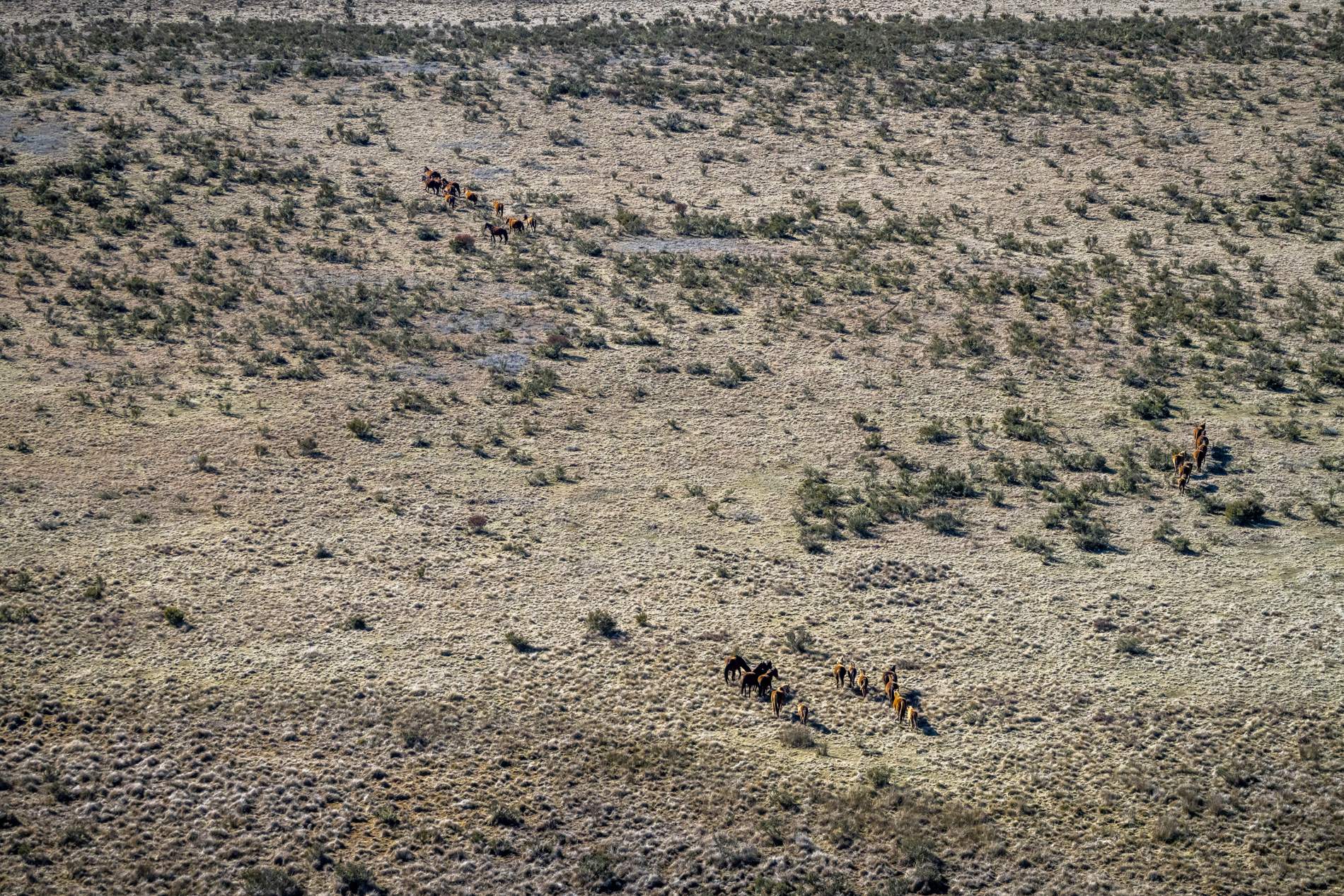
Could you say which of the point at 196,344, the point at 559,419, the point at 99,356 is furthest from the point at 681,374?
the point at 99,356

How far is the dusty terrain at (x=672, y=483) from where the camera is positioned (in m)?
21.0

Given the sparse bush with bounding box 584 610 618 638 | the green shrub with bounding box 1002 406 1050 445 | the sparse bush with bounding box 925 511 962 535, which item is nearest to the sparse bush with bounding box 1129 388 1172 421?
the green shrub with bounding box 1002 406 1050 445

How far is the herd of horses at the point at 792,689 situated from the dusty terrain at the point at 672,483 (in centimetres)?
33

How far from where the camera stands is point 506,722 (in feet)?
75.8

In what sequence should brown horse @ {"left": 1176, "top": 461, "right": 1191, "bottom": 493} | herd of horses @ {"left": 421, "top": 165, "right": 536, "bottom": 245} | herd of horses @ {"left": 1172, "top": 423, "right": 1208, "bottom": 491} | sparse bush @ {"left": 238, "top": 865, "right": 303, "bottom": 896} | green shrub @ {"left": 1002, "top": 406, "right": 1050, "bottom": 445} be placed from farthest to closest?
herd of horses @ {"left": 421, "top": 165, "right": 536, "bottom": 245}
green shrub @ {"left": 1002, "top": 406, "right": 1050, "bottom": 445}
herd of horses @ {"left": 1172, "top": 423, "right": 1208, "bottom": 491}
brown horse @ {"left": 1176, "top": 461, "right": 1191, "bottom": 493}
sparse bush @ {"left": 238, "top": 865, "right": 303, "bottom": 896}

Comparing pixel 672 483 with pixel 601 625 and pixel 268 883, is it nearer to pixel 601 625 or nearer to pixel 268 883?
pixel 601 625

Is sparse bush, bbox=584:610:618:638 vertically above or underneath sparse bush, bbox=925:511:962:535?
underneath

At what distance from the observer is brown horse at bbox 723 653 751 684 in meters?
24.0

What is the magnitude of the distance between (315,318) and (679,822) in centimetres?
2562

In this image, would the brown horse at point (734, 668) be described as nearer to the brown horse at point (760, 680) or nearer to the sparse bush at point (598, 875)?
the brown horse at point (760, 680)

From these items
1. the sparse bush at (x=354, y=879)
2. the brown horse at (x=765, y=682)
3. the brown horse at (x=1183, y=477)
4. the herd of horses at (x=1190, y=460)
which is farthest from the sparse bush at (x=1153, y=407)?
the sparse bush at (x=354, y=879)

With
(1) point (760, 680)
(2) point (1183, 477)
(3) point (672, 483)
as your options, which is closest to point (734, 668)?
(1) point (760, 680)

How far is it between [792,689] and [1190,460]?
604 inches

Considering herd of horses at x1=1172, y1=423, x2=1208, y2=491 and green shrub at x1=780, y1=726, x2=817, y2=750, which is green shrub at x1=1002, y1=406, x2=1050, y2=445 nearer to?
herd of horses at x1=1172, y1=423, x2=1208, y2=491
